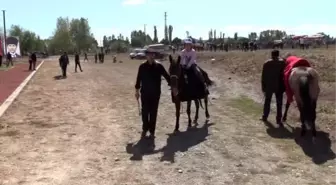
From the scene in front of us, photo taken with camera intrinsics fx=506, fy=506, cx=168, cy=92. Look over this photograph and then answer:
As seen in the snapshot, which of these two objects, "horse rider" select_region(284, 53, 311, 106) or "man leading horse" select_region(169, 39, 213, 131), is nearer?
"horse rider" select_region(284, 53, 311, 106)

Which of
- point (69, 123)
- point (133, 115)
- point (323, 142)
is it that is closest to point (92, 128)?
point (69, 123)

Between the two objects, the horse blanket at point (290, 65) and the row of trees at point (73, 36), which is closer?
the horse blanket at point (290, 65)

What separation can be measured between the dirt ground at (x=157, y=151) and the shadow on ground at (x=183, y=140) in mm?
18

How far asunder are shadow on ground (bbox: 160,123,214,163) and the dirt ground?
0.02m

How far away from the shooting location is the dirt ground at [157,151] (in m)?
7.73

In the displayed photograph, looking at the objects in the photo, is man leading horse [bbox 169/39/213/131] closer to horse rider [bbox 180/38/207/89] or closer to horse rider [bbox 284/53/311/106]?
horse rider [bbox 180/38/207/89]

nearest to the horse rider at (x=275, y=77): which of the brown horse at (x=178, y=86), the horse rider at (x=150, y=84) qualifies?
the brown horse at (x=178, y=86)

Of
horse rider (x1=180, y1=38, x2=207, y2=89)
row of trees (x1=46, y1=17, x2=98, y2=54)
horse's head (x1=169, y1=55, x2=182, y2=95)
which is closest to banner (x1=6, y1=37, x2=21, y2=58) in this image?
horse rider (x1=180, y1=38, x2=207, y2=89)

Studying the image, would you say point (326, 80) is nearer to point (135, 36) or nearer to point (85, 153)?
point (85, 153)

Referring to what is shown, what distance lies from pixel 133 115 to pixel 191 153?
16.6 feet

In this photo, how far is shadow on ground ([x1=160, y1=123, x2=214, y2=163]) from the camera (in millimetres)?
9295

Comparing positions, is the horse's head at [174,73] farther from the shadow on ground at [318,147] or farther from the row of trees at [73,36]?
the row of trees at [73,36]

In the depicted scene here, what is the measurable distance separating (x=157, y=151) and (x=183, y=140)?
1097 mm

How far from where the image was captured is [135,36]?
162625mm
